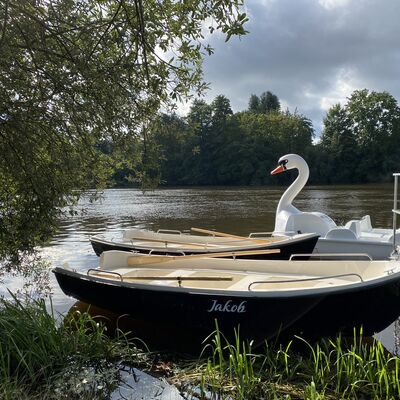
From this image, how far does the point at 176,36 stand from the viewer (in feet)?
16.0

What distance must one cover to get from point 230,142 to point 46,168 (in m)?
66.0

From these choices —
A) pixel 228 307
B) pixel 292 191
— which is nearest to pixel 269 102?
pixel 292 191

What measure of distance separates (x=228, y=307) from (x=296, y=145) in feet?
221

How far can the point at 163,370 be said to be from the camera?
17.1ft

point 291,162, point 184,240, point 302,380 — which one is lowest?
point 302,380

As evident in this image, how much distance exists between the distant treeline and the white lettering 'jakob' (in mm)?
56073

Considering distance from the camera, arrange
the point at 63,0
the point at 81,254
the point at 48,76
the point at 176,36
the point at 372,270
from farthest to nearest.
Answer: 1. the point at 81,254
2. the point at 372,270
3. the point at 176,36
4. the point at 48,76
5. the point at 63,0

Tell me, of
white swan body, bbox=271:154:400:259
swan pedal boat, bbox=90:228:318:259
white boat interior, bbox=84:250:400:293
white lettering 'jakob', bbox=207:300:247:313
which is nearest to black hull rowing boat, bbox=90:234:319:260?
swan pedal boat, bbox=90:228:318:259

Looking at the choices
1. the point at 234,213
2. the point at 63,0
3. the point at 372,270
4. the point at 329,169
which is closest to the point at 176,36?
the point at 63,0

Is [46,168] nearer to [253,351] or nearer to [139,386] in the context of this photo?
[139,386]

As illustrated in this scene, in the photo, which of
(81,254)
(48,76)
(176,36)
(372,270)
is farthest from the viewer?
(81,254)

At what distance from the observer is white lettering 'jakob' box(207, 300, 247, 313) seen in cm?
547

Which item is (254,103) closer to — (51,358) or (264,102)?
(264,102)

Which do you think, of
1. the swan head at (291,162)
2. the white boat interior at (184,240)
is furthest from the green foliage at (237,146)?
the white boat interior at (184,240)
